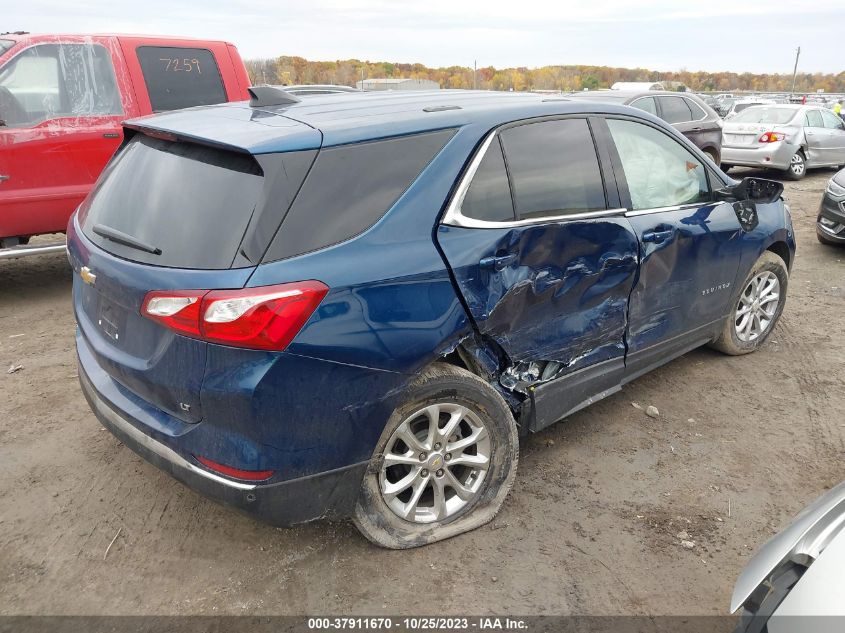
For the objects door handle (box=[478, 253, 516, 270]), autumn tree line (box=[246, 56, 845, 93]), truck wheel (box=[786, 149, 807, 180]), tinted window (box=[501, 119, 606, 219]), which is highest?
autumn tree line (box=[246, 56, 845, 93])

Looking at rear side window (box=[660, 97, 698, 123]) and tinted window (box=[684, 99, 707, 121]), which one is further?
tinted window (box=[684, 99, 707, 121])

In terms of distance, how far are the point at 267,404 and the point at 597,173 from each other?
2002 mm

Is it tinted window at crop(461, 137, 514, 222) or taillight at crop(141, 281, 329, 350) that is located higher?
tinted window at crop(461, 137, 514, 222)

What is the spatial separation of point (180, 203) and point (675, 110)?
33.2 ft

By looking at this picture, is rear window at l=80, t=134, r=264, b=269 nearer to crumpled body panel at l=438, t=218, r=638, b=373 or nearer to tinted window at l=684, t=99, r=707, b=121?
crumpled body panel at l=438, t=218, r=638, b=373

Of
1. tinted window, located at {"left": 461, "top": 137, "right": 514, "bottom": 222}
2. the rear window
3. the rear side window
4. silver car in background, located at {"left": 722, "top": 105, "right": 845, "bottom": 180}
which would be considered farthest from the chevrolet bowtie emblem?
silver car in background, located at {"left": 722, "top": 105, "right": 845, "bottom": 180}

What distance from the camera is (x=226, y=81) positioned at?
6578 mm

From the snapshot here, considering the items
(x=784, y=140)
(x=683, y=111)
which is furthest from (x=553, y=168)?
(x=784, y=140)

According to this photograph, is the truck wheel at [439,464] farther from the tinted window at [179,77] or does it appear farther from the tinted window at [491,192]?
the tinted window at [179,77]

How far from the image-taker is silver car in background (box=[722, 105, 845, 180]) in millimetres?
12711

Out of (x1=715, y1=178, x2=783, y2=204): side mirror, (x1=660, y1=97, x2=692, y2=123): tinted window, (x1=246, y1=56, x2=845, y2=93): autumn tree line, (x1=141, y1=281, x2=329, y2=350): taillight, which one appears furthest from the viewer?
(x1=246, y1=56, x2=845, y2=93): autumn tree line

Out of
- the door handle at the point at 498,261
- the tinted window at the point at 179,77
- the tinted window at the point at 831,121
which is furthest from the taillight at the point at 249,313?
the tinted window at the point at 831,121

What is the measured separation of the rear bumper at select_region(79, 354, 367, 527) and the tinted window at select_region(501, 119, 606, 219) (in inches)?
54.0

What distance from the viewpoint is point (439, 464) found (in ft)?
9.14
